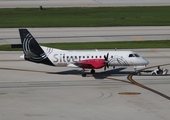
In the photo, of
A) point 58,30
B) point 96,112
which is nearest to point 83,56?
point 96,112

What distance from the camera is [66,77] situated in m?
57.2

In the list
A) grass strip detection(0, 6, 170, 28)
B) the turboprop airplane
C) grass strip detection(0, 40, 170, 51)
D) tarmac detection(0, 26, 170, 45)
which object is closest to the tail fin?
the turboprop airplane

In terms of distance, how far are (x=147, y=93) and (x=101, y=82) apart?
24.2 ft

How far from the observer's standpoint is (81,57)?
5741 cm

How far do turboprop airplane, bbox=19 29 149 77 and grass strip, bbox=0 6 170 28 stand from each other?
45.3m

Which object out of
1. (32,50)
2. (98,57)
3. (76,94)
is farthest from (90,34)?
(76,94)

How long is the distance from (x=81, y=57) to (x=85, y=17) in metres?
58.0

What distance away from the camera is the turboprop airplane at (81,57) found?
5644 cm

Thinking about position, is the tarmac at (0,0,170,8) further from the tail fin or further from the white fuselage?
the white fuselage

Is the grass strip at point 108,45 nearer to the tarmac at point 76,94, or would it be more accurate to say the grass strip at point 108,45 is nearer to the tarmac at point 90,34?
the tarmac at point 90,34

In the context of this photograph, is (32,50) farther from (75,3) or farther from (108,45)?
(75,3)

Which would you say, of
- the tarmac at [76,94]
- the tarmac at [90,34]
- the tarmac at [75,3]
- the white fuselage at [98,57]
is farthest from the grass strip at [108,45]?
the tarmac at [75,3]

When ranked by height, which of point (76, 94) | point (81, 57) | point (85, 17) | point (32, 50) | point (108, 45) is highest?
point (85, 17)

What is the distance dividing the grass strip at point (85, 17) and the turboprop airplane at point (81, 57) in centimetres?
4525
